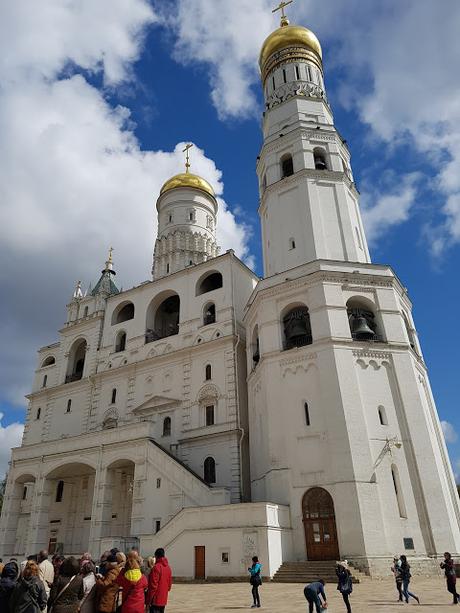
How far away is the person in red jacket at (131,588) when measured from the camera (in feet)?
20.8

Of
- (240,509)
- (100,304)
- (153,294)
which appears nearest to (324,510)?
(240,509)

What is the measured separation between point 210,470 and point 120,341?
13.6m

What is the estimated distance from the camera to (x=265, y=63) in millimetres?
35562

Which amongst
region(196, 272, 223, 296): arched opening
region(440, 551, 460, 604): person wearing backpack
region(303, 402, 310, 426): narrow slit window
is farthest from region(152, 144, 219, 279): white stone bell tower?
region(440, 551, 460, 604): person wearing backpack

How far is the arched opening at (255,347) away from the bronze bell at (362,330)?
18.1 feet

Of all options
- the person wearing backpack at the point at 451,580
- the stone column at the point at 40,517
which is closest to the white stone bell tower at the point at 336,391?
the person wearing backpack at the point at 451,580

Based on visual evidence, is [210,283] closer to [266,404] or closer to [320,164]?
[320,164]

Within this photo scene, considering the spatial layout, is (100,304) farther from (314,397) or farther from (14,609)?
(14,609)

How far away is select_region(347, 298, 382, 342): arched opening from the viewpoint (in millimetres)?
22844

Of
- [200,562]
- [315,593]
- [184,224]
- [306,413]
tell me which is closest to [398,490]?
[306,413]

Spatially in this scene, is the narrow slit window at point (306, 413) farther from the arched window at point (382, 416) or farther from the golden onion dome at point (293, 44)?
the golden onion dome at point (293, 44)

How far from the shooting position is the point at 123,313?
1506 inches

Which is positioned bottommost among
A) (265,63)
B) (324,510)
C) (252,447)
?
(324,510)

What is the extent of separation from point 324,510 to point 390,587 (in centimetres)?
450
